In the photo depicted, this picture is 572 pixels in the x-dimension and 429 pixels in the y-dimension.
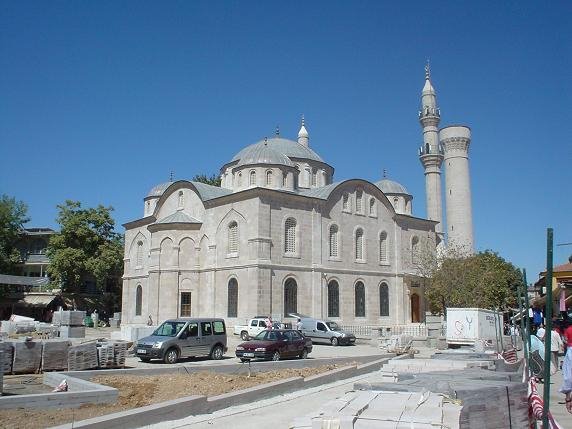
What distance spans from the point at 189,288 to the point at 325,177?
14.5 metres

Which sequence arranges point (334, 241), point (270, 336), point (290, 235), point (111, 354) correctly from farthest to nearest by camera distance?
point (334, 241)
point (290, 235)
point (270, 336)
point (111, 354)

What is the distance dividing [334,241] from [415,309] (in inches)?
381

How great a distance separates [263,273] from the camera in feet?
99.1

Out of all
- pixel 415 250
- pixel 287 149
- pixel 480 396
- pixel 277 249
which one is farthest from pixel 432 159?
pixel 480 396

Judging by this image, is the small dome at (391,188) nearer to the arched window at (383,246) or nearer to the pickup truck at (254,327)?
the arched window at (383,246)

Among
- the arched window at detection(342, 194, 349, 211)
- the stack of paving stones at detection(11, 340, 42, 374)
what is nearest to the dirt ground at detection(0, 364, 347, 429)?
the stack of paving stones at detection(11, 340, 42, 374)

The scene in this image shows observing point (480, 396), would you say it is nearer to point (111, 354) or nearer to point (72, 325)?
point (111, 354)

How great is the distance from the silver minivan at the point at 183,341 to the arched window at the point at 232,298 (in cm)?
1375

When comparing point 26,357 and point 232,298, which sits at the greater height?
point 232,298

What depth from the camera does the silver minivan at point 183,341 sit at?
15469 mm

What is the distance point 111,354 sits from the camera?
42.3 feet

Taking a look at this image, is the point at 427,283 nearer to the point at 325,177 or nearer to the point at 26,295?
the point at 325,177

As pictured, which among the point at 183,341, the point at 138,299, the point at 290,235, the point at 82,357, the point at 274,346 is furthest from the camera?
the point at 138,299

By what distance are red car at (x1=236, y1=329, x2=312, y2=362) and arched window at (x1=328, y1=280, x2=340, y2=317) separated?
15867 mm
